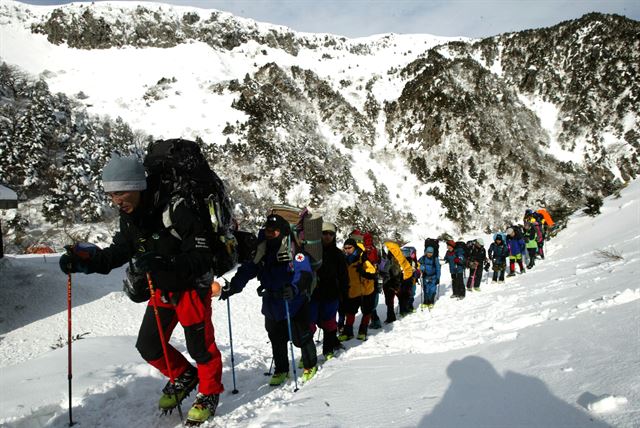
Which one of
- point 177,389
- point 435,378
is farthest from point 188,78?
point 435,378

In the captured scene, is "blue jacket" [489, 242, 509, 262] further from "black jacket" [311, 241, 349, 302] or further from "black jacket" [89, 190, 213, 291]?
"black jacket" [89, 190, 213, 291]

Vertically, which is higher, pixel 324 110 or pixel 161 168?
pixel 324 110

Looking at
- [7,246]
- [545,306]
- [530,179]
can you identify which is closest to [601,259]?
[545,306]

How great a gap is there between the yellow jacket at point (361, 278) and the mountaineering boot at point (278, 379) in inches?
101

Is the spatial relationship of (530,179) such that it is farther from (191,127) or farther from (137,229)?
(137,229)

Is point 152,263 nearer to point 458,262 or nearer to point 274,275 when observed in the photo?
point 274,275

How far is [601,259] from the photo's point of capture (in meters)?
7.89

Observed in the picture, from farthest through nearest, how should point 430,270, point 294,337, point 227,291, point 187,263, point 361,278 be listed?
point 430,270 < point 361,278 < point 294,337 < point 227,291 < point 187,263

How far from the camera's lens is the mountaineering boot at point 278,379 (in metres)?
4.33

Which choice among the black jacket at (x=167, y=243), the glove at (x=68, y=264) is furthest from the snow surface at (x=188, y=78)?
the glove at (x=68, y=264)

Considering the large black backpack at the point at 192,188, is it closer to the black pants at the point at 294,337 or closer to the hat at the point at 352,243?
the black pants at the point at 294,337

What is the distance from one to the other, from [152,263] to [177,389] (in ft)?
4.77

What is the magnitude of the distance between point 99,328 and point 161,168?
10.4 metres

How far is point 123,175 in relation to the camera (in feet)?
9.30
